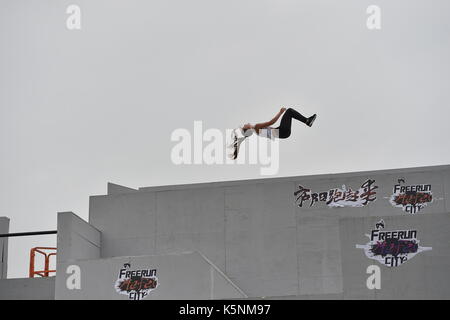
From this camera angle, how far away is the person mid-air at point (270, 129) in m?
26.0

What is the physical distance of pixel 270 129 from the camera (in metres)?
26.5

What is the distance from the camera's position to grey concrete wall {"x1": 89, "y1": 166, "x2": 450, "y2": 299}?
27969 mm

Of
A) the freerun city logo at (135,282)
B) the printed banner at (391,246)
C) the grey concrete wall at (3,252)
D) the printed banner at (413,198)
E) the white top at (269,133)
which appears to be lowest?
the freerun city logo at (135,282)

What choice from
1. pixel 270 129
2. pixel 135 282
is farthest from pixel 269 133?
pixel 135 282

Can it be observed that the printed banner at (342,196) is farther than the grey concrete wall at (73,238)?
Yes

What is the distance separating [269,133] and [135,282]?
223 inches

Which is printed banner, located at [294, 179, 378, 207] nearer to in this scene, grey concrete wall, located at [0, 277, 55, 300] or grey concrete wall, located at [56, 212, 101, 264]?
grey concrete wall, located at [56, 212, 101, 264]

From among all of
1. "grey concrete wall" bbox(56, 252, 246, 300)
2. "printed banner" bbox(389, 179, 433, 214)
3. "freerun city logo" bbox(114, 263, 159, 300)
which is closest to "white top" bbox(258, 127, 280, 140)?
"grey concrete wall" bbox(56, 252, 246, 300)

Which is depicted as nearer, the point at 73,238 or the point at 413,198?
the point at 73,238

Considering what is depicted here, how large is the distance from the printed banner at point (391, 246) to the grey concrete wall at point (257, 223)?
5.84 meters

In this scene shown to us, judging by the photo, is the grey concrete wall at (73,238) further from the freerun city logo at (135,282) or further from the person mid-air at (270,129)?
the person mid-air at (270,129)

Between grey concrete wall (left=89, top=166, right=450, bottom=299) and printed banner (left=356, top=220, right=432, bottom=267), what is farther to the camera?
grey concrete wall (left=89, top=166, right=450, bottom=299)

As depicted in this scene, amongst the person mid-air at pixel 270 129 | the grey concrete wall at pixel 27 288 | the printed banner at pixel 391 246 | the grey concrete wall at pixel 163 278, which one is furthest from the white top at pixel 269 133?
the grey concrete wall at pixel 27 288

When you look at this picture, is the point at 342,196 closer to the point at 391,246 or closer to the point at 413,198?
the point at 413,198
